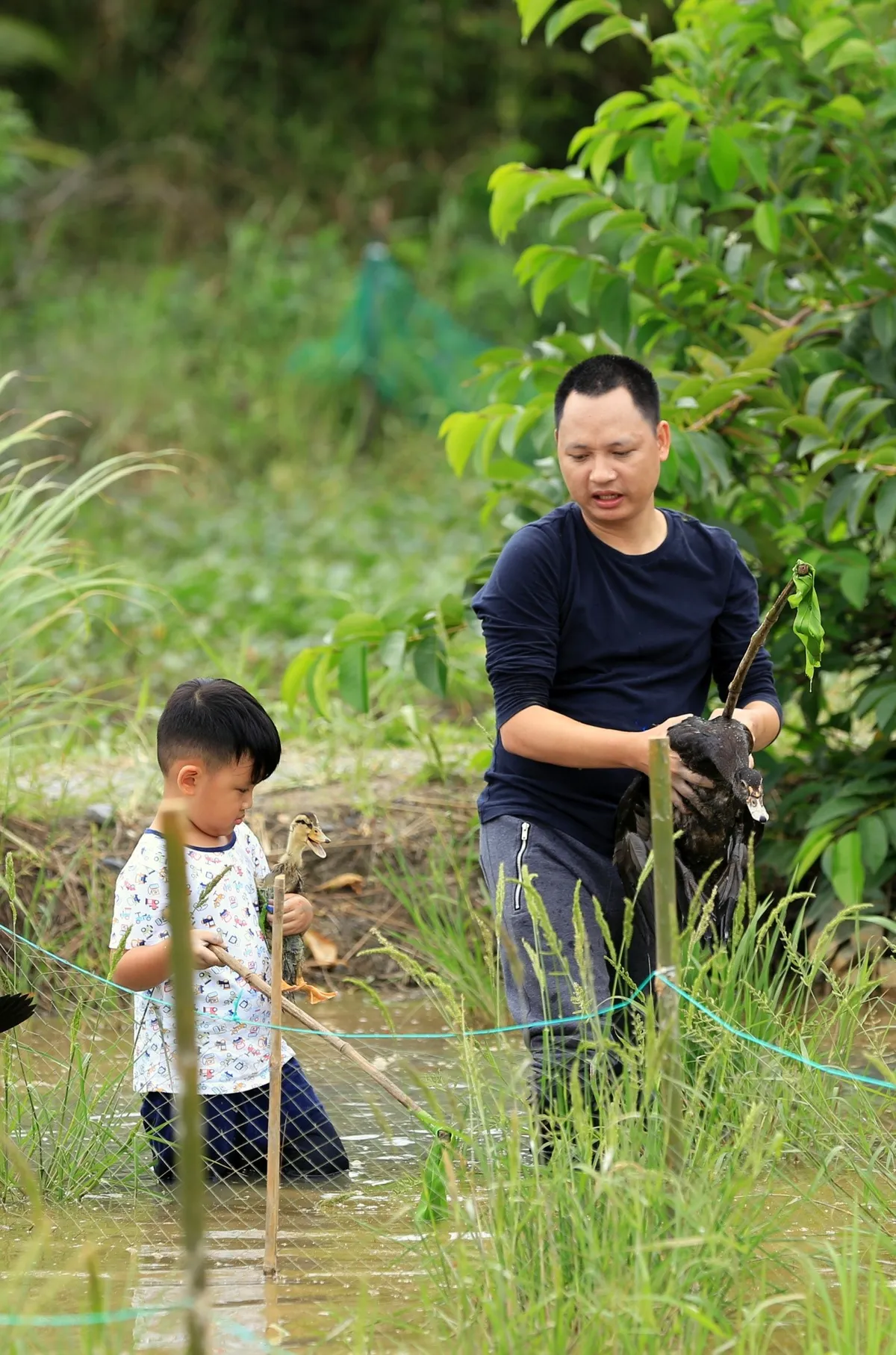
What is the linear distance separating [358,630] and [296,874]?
1.27m

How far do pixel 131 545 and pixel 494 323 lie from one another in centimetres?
393

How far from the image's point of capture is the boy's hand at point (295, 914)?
8.83 feet

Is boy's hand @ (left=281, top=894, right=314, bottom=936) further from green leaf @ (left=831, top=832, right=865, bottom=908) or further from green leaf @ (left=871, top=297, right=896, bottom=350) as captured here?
green leaf @ (left=871, top=297, right=896, bottom=350)

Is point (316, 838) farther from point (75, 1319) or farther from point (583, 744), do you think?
point (75, 1319)

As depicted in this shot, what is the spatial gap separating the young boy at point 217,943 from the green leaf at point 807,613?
3.06 ft

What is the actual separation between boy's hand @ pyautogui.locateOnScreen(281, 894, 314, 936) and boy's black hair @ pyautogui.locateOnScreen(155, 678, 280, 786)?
26 centimetres

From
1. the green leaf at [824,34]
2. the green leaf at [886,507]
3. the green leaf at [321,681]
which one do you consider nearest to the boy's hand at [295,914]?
the green leaf at [321,681]

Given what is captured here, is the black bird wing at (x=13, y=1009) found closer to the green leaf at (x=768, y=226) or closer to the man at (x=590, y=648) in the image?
the man at (x=590, y=648)

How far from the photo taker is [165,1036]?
9.48 feet

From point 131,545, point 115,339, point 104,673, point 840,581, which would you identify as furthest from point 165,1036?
point 115,339

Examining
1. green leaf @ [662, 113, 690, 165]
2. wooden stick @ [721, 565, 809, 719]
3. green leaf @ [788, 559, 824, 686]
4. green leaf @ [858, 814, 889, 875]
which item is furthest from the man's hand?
green leaf @ [662, 113, 690, 165]

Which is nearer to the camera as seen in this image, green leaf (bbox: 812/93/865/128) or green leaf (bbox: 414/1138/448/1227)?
green leaf (bbox: 414/1138/448/1227)

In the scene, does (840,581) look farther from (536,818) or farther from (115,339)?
(115,339)

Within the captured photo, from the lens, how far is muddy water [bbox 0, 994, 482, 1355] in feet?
7.63
